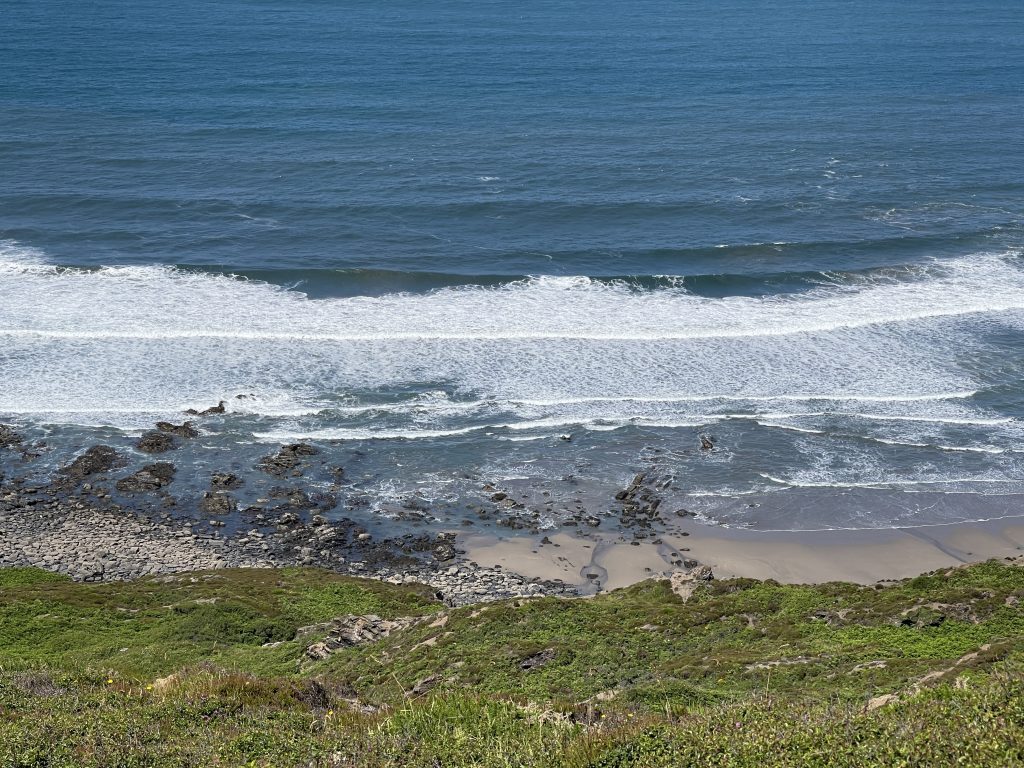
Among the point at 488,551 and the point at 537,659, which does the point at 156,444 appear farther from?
the point at 537,659

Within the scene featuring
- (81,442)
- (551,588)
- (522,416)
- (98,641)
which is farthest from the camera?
(522,416)

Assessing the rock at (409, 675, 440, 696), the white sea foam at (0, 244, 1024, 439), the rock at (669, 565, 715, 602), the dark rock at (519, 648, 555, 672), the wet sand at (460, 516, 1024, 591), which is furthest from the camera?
the white sea foam at (0, 244, 1024, 439)

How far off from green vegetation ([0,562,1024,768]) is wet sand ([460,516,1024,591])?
4104 millimetres

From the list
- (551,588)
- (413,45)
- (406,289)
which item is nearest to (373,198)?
(406,289)

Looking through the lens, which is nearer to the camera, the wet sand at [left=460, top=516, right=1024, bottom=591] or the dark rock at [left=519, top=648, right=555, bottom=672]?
the dark rock at [left=519, top=648, right=555, bottom=672]

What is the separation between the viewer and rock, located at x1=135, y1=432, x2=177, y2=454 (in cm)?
3941

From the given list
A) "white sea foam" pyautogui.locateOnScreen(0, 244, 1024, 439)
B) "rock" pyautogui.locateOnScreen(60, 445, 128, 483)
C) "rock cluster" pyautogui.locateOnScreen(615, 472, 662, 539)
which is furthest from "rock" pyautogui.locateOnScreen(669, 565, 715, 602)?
"rock" pyautogui.locateOnScreen(60, 445, 128, 483)

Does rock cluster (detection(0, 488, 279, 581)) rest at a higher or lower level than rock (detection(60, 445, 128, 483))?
lower

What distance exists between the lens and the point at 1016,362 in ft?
157

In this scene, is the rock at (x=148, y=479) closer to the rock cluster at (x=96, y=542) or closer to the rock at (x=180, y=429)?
the rock cluster at (x=96, y=542)

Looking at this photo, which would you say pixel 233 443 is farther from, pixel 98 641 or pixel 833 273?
pixel 833 273

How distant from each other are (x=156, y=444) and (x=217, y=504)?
539 centimetres

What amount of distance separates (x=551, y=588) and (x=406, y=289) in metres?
28.3

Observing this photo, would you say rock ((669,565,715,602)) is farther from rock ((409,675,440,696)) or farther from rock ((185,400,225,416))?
rock ((185,400,225,416))
